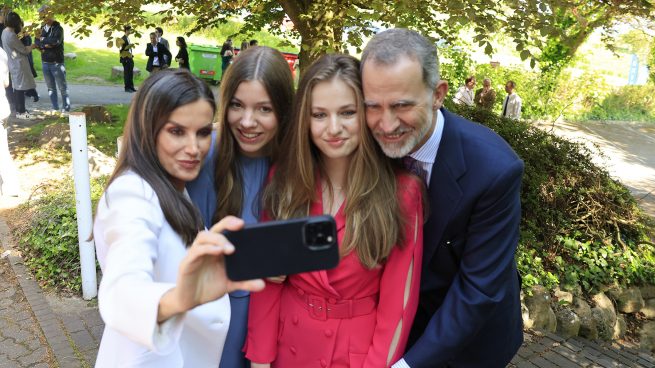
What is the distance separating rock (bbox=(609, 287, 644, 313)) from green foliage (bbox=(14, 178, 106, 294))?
227 inches

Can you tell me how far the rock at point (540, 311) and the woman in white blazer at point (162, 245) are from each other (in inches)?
161

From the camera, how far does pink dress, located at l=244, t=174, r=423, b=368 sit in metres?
1.84

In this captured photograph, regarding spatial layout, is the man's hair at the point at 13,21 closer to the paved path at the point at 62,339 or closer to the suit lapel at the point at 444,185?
the paved path at the point at 62,339

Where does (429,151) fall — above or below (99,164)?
above

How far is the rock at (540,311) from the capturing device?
5.04m

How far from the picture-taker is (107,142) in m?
8.58

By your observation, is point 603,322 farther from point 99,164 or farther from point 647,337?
point 99,164

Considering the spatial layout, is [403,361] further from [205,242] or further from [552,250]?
[552,250]

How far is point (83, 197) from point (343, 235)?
3023 millimetres

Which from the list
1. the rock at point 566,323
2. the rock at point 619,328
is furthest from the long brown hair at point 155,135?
the rock at point 619,328

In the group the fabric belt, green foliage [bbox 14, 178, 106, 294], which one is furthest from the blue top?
green foliage [bbox 14, 178, 106, 294]

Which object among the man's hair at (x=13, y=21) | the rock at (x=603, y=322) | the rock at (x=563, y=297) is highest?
the man's hair at (x=13, y=21)

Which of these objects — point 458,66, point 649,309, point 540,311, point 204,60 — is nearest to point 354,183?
point 540,311

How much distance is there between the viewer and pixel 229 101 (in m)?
2.08
